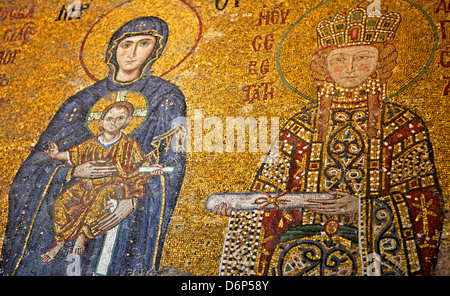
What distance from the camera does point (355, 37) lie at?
241 inches

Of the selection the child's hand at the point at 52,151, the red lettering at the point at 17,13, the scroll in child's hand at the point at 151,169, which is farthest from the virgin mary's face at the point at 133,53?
the red lettering at the point at 17,13

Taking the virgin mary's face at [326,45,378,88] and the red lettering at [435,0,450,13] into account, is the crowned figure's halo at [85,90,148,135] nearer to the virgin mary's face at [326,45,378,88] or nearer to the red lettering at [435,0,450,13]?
the virgin mary's face at [326,45,378,88]

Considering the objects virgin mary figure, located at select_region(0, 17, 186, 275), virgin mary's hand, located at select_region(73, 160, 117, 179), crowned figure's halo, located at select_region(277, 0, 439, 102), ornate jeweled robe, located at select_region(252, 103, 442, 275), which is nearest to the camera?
ornate jeweled robe, located at select_region(252, 103, 442, 275)

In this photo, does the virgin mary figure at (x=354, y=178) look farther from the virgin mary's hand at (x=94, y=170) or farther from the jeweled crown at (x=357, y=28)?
the virgin mary's hand at (x=94, y=170)

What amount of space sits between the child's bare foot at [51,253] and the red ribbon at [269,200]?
2026 millimetres

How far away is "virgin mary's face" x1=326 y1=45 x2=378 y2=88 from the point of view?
588cm

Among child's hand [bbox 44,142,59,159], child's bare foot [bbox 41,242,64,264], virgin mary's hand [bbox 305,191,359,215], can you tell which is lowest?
child's bare foot [bbox 41,242,64,264]

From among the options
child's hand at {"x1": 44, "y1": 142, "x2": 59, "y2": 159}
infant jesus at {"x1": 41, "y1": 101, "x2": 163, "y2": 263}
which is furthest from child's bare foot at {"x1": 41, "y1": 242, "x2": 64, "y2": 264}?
child's hand at {"x1": 44, "y1": 142, "x2": 59, "y2": 159}

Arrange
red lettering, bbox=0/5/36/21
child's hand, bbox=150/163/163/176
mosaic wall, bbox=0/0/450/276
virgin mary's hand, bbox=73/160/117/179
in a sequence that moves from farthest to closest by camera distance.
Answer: red lettering, bbox=0/5/36/21, virgin mary's hand, bbox=73/160/117/179, child's hand, bbox=150/163/163/176, mosaic wall, bbox=0/0/450/276

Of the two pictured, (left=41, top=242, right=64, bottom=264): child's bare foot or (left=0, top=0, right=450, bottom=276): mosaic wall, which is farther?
(left=41, top=242, right=64, bottom=264): child's bare foot

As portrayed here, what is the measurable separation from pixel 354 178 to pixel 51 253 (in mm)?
3047

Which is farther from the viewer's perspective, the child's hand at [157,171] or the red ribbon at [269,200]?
the child's hand at [157,171]

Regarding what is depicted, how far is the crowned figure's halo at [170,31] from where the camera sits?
21.9 feet

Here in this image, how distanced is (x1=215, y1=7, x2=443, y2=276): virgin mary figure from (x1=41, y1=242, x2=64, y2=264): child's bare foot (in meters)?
1.64
